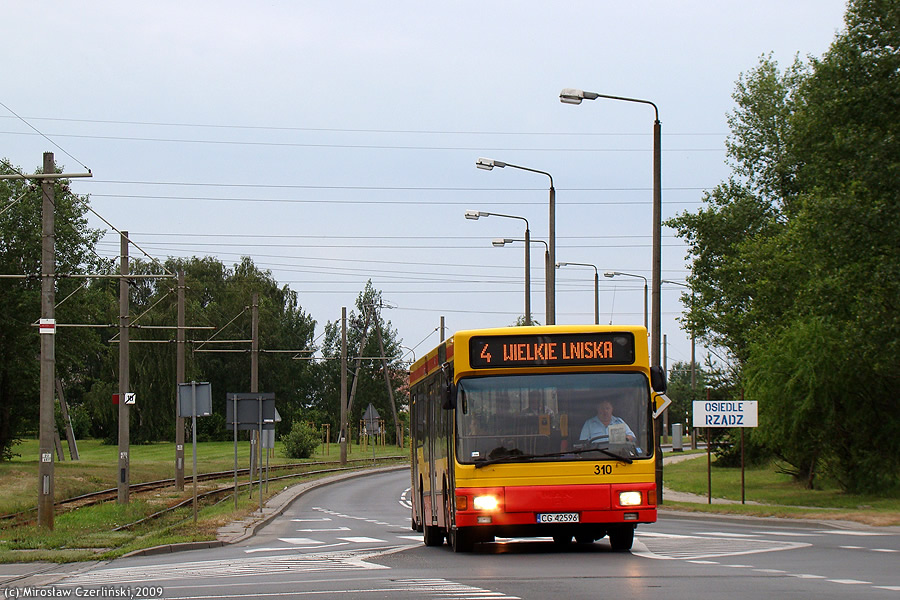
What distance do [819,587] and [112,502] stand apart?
100 feet

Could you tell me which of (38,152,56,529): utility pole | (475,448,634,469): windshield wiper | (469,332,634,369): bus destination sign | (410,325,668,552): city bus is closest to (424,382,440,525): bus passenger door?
(410,325,668,552): city bus

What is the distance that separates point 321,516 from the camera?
32.9m

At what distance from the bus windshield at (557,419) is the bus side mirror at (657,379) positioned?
0.25 m

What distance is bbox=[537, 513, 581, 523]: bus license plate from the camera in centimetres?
1505

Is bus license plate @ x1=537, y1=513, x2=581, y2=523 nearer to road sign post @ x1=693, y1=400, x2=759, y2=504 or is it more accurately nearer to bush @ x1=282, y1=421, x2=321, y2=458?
road sign post @ x1=693, y1=400, x2=759, y2=504

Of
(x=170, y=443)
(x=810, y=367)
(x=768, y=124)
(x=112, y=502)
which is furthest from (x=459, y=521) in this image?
(x=170, y=443)

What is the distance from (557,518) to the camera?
1507 centimetres

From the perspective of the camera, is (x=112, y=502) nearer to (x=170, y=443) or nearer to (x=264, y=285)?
(x=170, y=443)

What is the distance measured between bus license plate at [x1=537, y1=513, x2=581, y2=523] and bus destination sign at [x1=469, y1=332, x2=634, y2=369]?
180cm

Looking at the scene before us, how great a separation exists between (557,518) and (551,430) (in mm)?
1047

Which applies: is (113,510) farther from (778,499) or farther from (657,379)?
(657,379)

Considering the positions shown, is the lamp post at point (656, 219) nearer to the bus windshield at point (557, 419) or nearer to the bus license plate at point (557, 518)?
the bus windshield at point (557, 419)

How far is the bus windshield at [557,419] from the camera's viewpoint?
49.8 feet

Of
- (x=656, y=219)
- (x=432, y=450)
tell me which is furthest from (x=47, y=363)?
(x=656, y=219)
